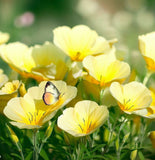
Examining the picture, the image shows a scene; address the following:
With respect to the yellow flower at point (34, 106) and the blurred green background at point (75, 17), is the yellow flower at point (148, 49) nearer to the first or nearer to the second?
the yellow flower at point (34, 106)

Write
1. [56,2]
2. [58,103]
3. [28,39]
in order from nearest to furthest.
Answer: [58,103]
[28,39]
[56,2]

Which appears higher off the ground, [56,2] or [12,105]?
[56,2]

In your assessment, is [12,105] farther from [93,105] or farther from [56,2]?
[56,2]

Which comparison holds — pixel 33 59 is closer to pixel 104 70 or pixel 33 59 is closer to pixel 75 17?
pixel 104 70

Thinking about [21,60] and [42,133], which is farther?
[21,60]

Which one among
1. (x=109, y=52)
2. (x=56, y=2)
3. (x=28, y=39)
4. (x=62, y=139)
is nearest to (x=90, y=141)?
(x=62, y=139)

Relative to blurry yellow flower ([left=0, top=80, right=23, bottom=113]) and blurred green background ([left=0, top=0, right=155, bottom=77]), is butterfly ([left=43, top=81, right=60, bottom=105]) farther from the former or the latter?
blurred green background ([left=0, top=0, right=155, bottom=77])

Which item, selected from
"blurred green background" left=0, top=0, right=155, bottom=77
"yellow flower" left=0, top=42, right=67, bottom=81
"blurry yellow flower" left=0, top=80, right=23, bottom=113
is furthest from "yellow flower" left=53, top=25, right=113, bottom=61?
"blurred green background" left=0, top=0, right=155, bottom=77
